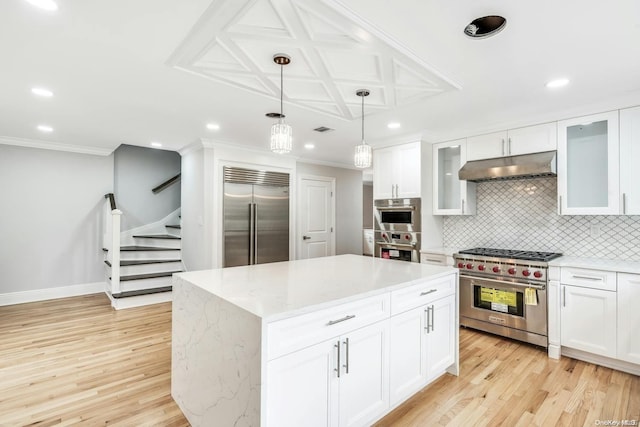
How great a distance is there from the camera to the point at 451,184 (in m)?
4.01

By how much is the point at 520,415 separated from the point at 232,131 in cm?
382

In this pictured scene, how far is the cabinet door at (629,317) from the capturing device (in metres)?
2.55

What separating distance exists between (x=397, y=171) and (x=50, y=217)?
17.4 ft

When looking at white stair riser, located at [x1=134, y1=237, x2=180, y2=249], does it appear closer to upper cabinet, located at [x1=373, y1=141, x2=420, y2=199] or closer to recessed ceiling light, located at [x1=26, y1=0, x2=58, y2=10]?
upper cabinet, located at [x1=373, y1=141, x2=420, y2=199]

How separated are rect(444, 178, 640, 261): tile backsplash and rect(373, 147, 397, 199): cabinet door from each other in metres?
0.89

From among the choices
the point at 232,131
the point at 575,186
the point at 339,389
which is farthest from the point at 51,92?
the point at 575,186

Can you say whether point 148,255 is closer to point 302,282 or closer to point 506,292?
point 302,282

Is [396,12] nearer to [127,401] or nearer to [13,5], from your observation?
[13,5]

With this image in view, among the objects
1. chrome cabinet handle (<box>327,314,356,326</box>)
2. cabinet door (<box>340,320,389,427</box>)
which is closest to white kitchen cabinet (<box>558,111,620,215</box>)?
cabinet door (<box>340,320,389,427</box>)

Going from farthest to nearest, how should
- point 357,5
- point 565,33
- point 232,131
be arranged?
point 232,131
point 565,33
point 357,5

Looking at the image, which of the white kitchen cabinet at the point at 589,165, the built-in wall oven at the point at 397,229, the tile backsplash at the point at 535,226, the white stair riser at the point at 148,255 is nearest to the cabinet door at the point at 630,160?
the white kitchen cabinet at the point at 589,165

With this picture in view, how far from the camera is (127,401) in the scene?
86.7 inches

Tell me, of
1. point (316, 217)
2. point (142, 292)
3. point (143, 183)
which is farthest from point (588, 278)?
point (143, 183)

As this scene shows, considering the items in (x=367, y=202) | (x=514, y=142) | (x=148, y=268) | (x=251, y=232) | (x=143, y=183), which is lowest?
(x=148, y=268)
